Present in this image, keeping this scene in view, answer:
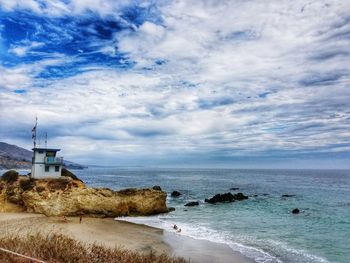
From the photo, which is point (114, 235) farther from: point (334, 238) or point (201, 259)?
point (334, 238)

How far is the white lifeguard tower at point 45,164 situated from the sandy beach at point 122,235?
27.1ft

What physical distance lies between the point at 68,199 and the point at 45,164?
926 cm

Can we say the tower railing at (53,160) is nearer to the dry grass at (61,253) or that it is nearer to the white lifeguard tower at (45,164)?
the white lifeguard tower at (45,164)

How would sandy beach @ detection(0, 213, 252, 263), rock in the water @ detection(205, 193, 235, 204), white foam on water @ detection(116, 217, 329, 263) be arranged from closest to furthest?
white foam on water @ detection(116, 217, 329, 263) → sandy beach @ detection(0, 213, 252, 263) → rock in the water @ detection(205, 193, 235, 204)

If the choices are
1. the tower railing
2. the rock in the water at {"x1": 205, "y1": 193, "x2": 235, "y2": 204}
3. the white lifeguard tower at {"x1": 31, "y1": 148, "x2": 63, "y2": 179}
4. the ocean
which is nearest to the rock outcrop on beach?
the ocean

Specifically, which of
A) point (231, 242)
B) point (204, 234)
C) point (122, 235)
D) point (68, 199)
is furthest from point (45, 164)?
point (231, 242)

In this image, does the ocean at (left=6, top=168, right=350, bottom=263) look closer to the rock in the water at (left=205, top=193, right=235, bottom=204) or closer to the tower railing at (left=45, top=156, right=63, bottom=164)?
the rock in the water at (left=205, top=193, right=235, bottom=204)

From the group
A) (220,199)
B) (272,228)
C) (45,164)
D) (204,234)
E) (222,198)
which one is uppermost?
(45,164)

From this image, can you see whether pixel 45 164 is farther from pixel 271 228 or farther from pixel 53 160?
pixel 271 228

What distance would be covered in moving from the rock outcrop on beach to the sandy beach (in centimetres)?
147

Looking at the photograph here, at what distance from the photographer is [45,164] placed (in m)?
42.3

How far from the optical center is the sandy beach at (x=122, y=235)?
2238cm

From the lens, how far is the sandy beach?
73.4 feet

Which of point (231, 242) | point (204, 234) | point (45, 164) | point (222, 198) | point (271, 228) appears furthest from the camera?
point (222, 198)
